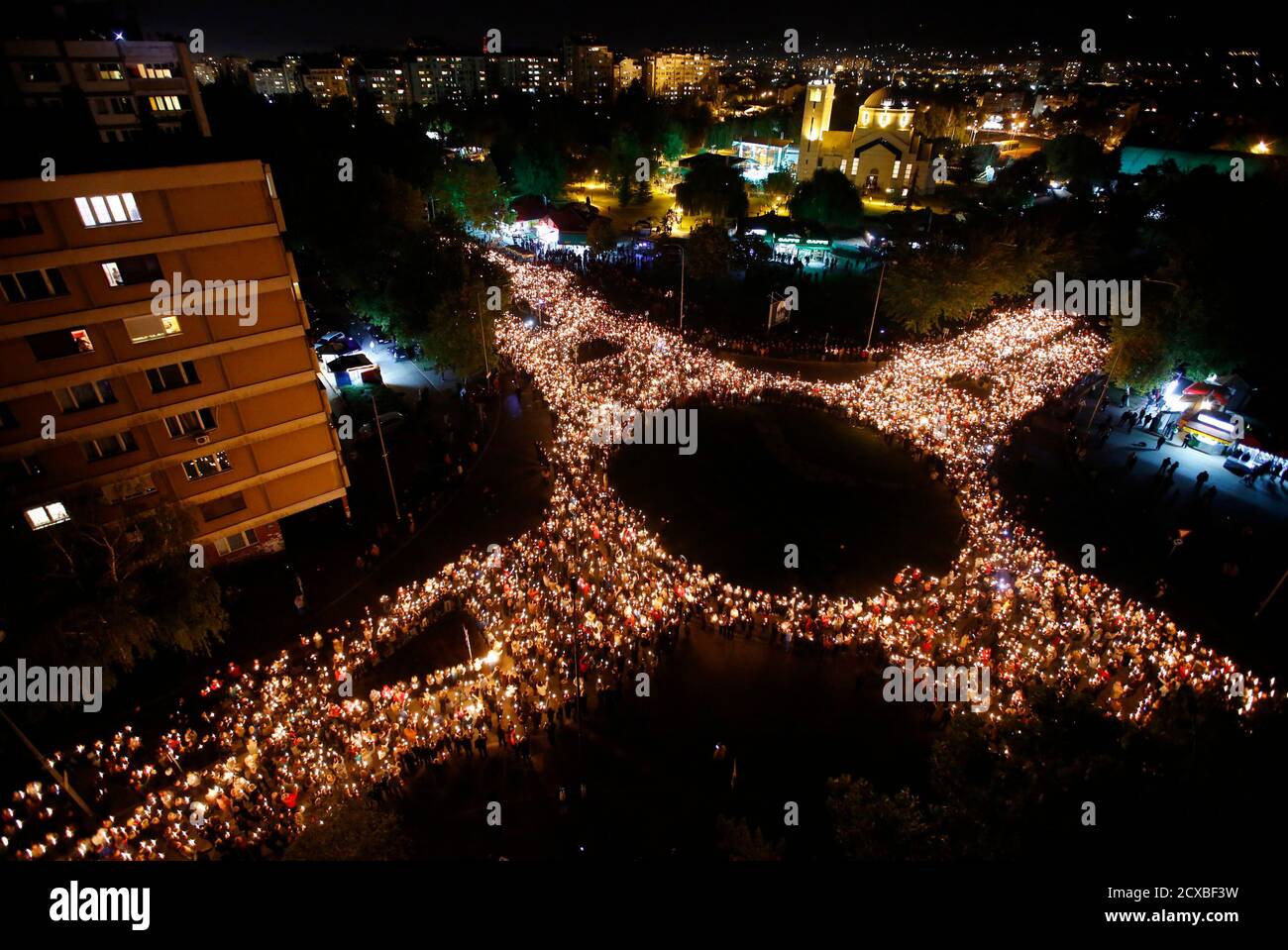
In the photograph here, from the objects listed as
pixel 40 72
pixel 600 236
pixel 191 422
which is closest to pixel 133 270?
pixel 191 422

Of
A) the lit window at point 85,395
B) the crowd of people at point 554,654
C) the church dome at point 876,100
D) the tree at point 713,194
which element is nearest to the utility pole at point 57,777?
the crowd of people at point 554,654

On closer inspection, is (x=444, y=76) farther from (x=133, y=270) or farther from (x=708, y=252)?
(x=133, y=270)

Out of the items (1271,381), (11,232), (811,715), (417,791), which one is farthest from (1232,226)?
(11,232)

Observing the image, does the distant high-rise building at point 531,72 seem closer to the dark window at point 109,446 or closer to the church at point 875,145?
the church at point 875,145

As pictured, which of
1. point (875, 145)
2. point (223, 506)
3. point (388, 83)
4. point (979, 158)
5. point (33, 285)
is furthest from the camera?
point (388, 83)

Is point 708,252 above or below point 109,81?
below
